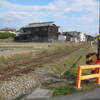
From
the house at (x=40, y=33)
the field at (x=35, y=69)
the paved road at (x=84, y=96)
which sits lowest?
the field at (x=35, y=69)

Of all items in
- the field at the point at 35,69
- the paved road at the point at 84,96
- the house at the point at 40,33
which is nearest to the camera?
the paved road at the point at 84,96

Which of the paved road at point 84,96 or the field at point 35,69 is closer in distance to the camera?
the paved road at point 84,96

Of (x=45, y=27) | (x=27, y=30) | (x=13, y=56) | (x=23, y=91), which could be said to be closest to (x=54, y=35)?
(x=45, y=27)

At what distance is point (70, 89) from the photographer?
24.3 feet

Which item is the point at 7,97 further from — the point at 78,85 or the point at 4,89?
the point at 78,85

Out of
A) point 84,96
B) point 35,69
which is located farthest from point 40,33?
point 84,96

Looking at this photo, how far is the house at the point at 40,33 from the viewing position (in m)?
74.7

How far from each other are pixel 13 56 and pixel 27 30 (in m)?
61.7

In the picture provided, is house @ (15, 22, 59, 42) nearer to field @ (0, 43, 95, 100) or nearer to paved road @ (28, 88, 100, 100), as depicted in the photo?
field @ (0, 43, 95, 100)

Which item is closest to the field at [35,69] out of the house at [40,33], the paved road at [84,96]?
the paved road at [84,96]

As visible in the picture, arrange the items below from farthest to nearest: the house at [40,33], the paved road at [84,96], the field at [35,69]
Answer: the house at [40,33], the field at [35,69], the paved road at [84,96]

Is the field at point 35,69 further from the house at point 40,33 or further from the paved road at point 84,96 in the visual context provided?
the house at point 40,33

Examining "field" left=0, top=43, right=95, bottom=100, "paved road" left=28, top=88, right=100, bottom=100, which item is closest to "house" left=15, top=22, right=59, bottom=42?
"field" left=0, top=43, right=95, bottom=100

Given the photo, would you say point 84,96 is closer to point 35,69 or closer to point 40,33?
point 35,69
